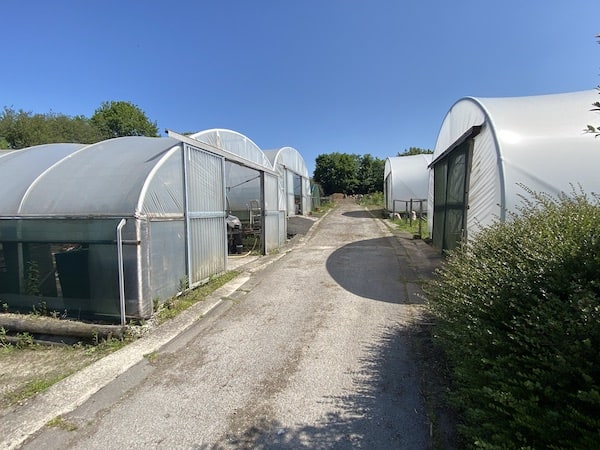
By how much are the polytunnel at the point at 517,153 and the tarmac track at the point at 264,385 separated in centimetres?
225

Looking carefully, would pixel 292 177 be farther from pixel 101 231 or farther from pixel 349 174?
pixel 349 174

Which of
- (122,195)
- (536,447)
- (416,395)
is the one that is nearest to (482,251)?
(416,395)

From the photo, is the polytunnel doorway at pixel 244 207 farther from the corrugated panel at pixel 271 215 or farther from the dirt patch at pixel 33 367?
the dirt patch at pixel 33 367

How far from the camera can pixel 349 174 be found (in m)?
42.0

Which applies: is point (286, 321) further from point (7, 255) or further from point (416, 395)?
point (7, 255)

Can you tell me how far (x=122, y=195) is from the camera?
4.56 meters

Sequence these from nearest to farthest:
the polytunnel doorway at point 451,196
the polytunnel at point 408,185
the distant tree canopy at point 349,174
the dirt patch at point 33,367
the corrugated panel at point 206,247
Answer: the dirt patch at point 33,367, the corrugated panel at point 206,247, the polytunnel doorway at point 451,196, the polytunnel at point 408,185, the distant tree canopy at point 349,174

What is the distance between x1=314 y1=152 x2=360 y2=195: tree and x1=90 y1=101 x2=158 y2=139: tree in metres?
24.5

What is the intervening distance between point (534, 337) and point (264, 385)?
7.53 feet

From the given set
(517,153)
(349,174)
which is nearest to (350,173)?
(349,174)

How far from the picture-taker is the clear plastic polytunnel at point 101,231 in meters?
4.35

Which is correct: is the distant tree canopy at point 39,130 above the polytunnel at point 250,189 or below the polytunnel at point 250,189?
above

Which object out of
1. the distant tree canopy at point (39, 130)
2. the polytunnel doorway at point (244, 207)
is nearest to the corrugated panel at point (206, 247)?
the polytunnel doorway at point (244, 207)

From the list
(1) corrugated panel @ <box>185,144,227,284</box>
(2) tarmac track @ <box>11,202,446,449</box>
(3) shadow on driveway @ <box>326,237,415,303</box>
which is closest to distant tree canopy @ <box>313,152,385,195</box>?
(3) shadow on driveway @ <box>326,237,415,303</box>
